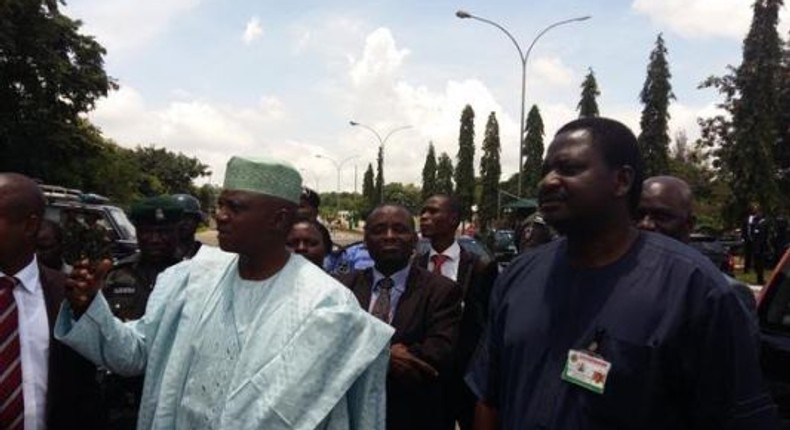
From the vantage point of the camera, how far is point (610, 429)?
1.97m

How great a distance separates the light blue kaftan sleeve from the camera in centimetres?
246

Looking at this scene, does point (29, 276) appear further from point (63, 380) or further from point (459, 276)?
point (459, 276)

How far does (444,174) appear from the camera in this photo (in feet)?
289

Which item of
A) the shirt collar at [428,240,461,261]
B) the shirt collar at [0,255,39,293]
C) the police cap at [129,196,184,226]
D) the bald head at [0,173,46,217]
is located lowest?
the shirt collar at [428,240,461,261]

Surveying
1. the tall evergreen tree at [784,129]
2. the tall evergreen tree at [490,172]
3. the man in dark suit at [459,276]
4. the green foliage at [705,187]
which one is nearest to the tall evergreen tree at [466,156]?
the tall evergreen tree at [490,172]

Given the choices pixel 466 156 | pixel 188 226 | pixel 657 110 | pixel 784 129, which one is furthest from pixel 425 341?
pixel 466 156

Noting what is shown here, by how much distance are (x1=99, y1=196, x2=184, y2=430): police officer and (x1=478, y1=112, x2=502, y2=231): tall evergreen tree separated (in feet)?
191

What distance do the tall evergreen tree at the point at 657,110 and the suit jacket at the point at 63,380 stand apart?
1775 inches

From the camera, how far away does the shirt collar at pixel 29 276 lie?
2758 mm

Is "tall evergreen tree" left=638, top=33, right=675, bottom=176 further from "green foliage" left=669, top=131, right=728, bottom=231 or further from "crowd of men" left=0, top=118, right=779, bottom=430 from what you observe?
"crowd of men" left=0, top=118, right=779, bottom=430

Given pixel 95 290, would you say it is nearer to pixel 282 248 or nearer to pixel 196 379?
pixel 196 379

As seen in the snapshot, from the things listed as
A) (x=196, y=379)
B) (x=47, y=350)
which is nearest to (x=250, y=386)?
(x=196, y=379)

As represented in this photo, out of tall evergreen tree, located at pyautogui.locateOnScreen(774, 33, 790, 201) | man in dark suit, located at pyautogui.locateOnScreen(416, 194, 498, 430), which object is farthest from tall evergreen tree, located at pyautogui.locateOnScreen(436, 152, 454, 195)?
man in dark suit, located at pyautogui.locateOnScreen(416, 194, 498, 430)

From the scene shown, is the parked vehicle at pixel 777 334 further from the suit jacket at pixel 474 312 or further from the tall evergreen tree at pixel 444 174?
the tall evergreen tree at pixel 444 174
